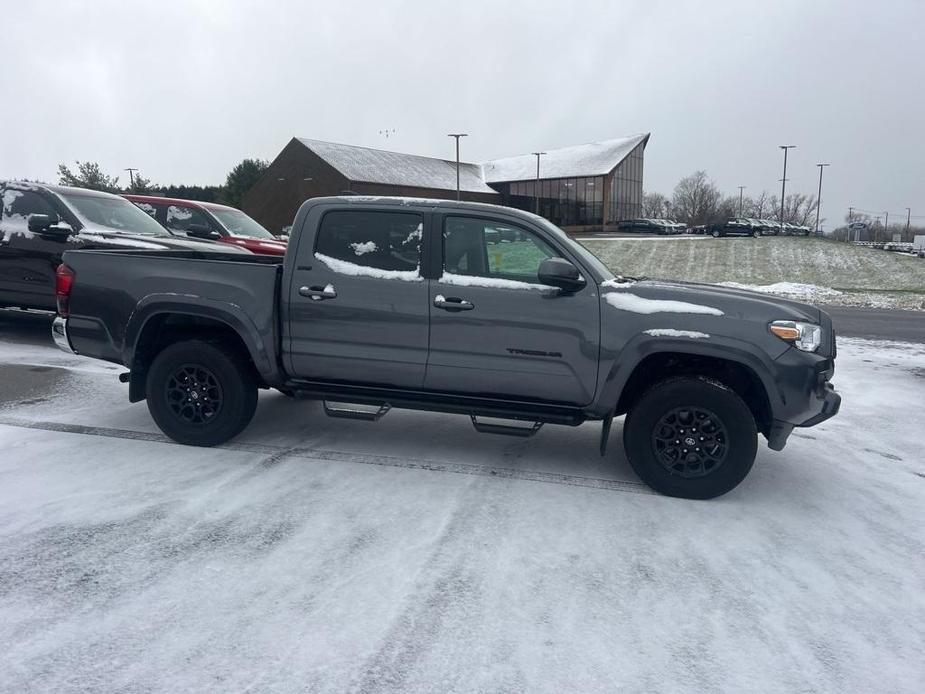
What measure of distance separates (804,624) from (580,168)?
65141 millimetres

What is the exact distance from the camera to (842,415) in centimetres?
677

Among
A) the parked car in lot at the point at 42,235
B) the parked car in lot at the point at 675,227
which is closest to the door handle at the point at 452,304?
the parked car in lot at the point at 42,235

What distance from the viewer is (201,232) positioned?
11719 mm

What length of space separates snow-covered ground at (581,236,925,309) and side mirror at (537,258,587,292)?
19034mm

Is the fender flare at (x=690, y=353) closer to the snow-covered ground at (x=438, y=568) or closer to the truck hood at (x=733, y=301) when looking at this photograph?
the truck hood at (x=733, y=301)

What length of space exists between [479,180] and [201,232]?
196 feet

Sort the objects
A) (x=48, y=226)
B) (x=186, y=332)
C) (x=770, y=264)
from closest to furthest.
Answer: (x=186, y=332) < (x=48, y=226) < (x=770, y=264)

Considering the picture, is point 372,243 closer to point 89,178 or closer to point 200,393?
point 200,393

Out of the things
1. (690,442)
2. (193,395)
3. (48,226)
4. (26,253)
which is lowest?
(690,442)

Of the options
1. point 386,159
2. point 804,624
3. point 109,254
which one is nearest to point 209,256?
point 109,254

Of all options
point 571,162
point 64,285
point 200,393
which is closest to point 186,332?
point 200,393

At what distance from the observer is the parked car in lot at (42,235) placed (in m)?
8.43

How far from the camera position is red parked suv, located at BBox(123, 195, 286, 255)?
11.7 m

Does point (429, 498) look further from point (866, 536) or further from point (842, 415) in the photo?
point (842, 415)
